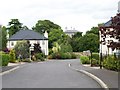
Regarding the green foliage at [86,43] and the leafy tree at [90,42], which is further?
the green foliage at [86,43]

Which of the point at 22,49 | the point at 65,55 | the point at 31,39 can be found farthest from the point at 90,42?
the point at 22,49

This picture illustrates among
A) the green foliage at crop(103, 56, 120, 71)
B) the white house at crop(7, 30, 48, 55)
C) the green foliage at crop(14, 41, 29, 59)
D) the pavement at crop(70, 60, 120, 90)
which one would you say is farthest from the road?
the white house at crop(7, 30, 48, 55)

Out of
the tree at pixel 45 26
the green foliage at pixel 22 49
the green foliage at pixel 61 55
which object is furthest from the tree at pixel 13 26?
the green foliage at pixel 22 49

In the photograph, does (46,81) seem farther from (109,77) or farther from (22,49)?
(22,49)

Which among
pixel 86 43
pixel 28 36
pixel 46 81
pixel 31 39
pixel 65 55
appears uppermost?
→ pixel 28 36

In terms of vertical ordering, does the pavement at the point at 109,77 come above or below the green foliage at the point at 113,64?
below

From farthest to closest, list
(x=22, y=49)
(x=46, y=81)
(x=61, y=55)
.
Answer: (x=61, y=55) → (x=22, y=49) → (x=46, y=81)

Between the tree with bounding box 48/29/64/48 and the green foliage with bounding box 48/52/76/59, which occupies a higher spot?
the tree with bounding box 48/29/64/48

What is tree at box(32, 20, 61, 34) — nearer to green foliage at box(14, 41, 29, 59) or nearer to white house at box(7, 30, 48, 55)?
white house at box(7, 30, 48, 55)

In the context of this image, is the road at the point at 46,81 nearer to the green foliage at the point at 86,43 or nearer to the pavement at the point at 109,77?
the pavement at the point at 109,77

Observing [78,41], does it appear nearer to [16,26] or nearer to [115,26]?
[16,26]

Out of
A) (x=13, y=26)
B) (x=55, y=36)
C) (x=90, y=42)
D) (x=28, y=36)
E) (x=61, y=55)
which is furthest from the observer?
(x=13, y=26)

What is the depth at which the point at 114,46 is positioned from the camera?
22.4 m

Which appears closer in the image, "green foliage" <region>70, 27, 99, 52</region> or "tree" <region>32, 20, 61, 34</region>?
"green foliage" <region>70, 27, 99, 52</region>
